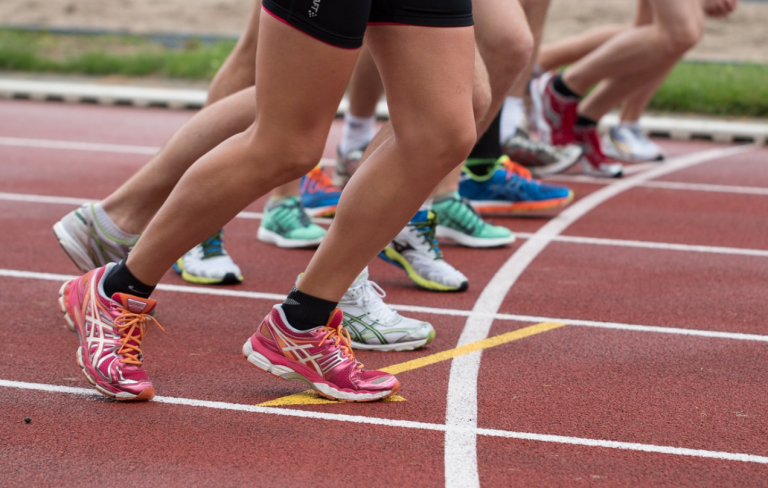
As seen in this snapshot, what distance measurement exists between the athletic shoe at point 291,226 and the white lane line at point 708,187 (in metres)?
2.78

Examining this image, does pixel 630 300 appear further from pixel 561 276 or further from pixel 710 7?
pixel 710 7

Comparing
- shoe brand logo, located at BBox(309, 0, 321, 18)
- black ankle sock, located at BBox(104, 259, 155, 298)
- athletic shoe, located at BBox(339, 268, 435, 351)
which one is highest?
shoe brand logo, located at BBox(309, 0, 321, 18)

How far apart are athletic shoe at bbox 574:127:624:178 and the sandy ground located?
8.43 m

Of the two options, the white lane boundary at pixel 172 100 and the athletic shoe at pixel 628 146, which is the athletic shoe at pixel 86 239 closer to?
the athletic shoe at pixel 628 146

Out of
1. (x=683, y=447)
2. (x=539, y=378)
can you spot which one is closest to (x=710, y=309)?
(x=539, y=378)

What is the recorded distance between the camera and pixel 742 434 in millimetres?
2633

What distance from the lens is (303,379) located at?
2.78 meters

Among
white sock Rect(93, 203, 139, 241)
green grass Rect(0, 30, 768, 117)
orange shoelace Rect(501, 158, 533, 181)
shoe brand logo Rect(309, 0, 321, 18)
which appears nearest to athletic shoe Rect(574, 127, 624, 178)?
orange shoelace Rect(501, 158, 533, 181)

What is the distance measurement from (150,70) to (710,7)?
297 inches

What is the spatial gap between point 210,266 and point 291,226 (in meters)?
0.67

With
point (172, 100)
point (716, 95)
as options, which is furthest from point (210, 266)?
point (716, 95)

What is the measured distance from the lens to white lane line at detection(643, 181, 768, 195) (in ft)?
21.3

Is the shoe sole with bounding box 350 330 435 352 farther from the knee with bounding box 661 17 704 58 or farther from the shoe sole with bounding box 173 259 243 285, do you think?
the knee with bounding box 661 17 704 58

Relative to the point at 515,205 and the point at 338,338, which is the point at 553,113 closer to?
the point at 515,205
